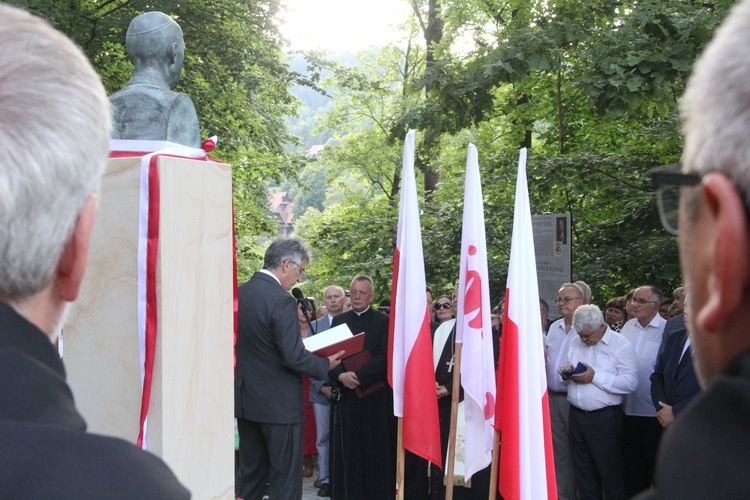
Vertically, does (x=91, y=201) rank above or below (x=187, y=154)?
below

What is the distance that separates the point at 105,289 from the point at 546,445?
341 cm

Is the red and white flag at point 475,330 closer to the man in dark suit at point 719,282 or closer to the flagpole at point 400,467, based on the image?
the flagpole at point 400,467

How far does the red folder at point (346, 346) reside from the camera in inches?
278

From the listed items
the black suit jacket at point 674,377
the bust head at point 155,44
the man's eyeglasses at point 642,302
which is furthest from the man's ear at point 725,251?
the man's eyeglasses at point 642,302

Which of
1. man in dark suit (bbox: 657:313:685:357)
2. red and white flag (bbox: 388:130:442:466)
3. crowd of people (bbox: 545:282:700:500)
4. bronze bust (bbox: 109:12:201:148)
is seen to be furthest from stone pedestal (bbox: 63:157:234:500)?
man in dark suit (bbox: 657:313:685:357)

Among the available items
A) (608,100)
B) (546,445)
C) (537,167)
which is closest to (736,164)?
(546,445)

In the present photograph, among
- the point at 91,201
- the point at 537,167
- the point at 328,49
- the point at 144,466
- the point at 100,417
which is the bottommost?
the point at 100,417

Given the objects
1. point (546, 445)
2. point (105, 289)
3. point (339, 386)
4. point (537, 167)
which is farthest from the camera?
point (537, 167)

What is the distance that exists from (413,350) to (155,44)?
3.05 meters

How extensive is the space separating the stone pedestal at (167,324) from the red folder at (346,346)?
3313 mm

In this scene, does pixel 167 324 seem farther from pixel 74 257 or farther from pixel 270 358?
pixel 270 358

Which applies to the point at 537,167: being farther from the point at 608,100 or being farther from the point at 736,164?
the point at 736,164

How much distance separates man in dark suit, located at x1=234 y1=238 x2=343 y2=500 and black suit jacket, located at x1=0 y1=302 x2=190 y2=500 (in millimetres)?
5648

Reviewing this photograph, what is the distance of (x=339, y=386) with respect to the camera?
821 centimetres
